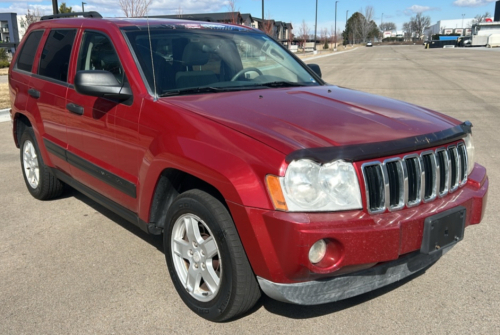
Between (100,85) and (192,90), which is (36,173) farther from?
(192,90)

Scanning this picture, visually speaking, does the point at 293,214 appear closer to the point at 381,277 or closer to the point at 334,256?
the point at 334,256

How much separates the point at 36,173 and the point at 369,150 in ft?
12.8

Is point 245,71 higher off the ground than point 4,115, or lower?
higher

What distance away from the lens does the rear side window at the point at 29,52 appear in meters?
5.07

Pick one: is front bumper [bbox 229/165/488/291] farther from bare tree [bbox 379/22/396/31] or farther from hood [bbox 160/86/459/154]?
bare tree [bbox 379/22/396/31]

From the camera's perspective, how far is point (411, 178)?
9.01 feet

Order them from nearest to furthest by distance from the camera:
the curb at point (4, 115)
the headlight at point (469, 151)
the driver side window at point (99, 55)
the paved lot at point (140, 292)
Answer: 1. the paved lot at point (140, 292)
2. the headlight at point (469, 151)
3. the driver side window at point (99, 55)
4. the curb at point (4, 115)

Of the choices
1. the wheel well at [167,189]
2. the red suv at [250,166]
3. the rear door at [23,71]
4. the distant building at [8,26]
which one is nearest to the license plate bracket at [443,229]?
the red suv at [250,166]

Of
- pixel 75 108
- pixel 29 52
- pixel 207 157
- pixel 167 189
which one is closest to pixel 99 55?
pixel 75 108

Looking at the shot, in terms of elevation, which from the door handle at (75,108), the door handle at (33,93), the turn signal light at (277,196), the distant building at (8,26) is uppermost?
the distant building at (8,26)

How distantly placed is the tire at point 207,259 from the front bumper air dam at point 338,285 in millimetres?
148

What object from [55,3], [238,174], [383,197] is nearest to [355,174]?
[383,197]

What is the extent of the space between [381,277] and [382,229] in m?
0.38

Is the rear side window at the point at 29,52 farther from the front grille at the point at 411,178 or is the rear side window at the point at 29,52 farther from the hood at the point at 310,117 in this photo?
the front grille at the point at 411,178
